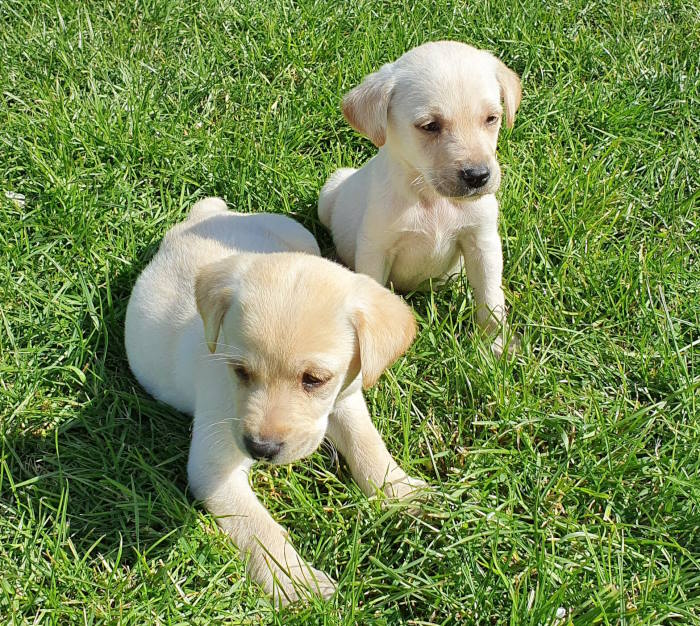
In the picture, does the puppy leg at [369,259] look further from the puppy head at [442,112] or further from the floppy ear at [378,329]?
the floppy ear at [378,329]

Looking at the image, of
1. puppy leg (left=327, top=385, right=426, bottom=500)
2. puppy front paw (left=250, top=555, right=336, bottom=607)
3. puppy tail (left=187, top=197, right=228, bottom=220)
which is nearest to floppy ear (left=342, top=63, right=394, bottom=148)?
puppy tail (left=187, top=197, right=228, bottom=220)

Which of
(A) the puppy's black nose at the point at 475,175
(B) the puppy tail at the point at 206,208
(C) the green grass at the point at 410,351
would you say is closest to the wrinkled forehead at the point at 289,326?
(C) the green grass at the point at 410,351

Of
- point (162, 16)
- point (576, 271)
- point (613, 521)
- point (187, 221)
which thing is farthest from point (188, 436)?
point (162, 16)

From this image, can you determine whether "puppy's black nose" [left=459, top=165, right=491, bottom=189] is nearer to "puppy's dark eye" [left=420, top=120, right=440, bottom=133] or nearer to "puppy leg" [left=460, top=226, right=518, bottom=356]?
"puppy's dark eye" [left=420, top=120, right=440, bottom=133]

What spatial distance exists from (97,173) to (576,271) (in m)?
2.69

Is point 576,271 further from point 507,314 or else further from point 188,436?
point 188,436

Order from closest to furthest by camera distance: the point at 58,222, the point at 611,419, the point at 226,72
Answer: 1. the point at 611,419
2. the point at 58,222
3. the point at 226,72

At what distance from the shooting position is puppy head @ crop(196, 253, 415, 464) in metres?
2.73

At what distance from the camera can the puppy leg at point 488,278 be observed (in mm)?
3914

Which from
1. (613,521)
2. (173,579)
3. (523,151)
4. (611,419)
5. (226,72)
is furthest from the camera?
(226,72)

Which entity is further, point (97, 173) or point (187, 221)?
point (97, 173)

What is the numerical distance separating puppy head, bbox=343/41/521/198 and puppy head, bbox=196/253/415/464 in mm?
848

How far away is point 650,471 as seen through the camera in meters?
3.32

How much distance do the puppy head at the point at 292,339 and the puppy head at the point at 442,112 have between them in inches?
33.4
